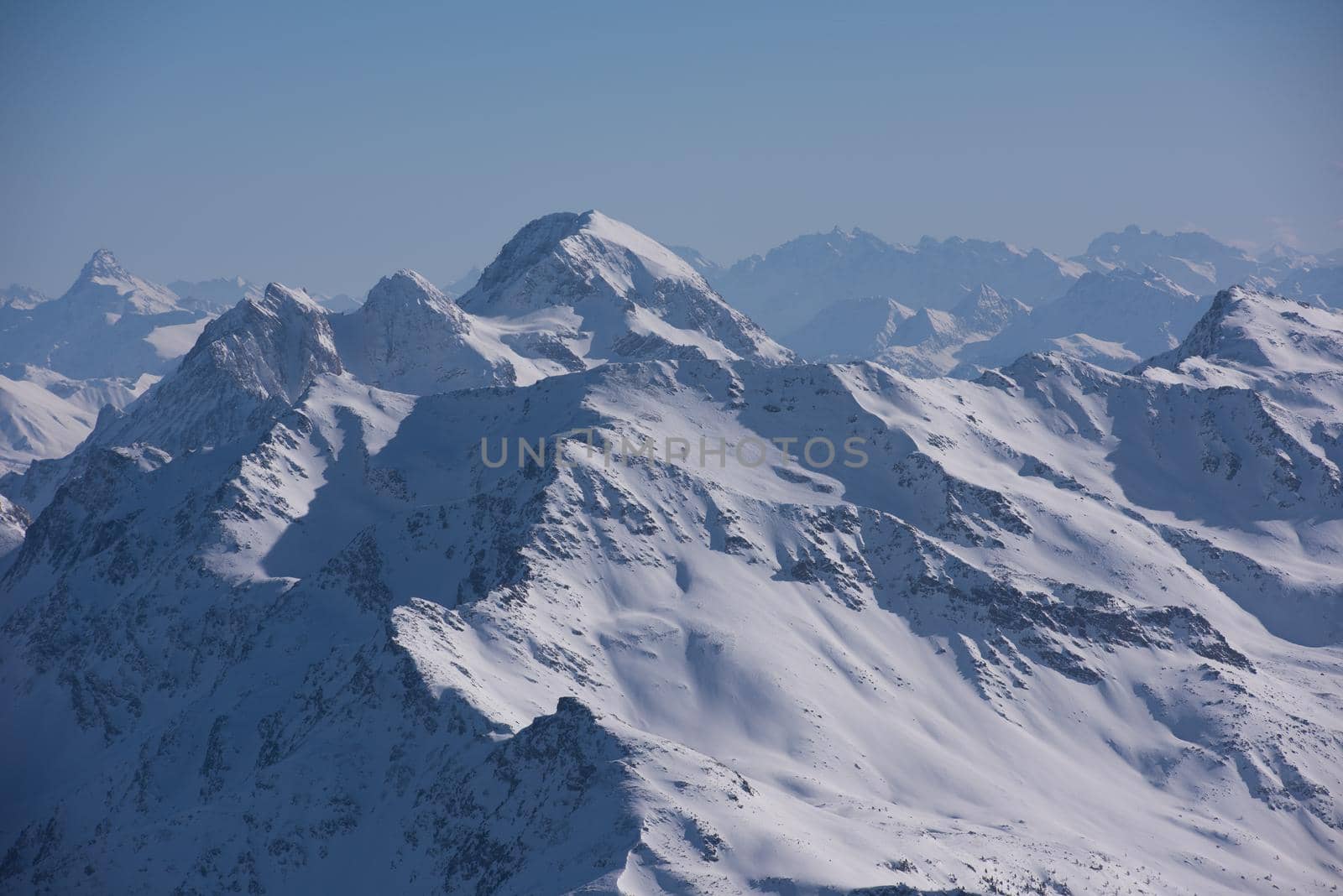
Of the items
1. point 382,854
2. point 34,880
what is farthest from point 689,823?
point 34,880

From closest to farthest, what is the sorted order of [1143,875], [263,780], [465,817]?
[465,817], [263,780], [1143,875]

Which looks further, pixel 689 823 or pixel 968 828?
pixel 968 828

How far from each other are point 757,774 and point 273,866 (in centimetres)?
6427

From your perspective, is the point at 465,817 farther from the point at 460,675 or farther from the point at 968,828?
the point at 968,828

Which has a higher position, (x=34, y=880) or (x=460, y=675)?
(x=460, y=675)

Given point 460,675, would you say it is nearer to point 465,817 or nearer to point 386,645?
point 386,645

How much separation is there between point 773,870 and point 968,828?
53710 mm

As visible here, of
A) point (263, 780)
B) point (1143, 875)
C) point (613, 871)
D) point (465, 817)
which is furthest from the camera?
point (1143, 875)

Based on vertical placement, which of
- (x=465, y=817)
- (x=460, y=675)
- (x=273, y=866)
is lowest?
(x=273, y=866)

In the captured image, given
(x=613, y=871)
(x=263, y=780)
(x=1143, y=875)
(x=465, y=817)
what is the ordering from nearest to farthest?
(x=613, y=871) < (x=465, y=817) < (x=263, y=780) < (x=1143, y=875)

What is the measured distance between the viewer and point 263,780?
18138cm

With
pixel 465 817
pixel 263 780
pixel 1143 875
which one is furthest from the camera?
pixel 1143 875

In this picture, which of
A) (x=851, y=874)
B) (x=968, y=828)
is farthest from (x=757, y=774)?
(x=851, y=874)

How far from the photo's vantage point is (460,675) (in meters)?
186
